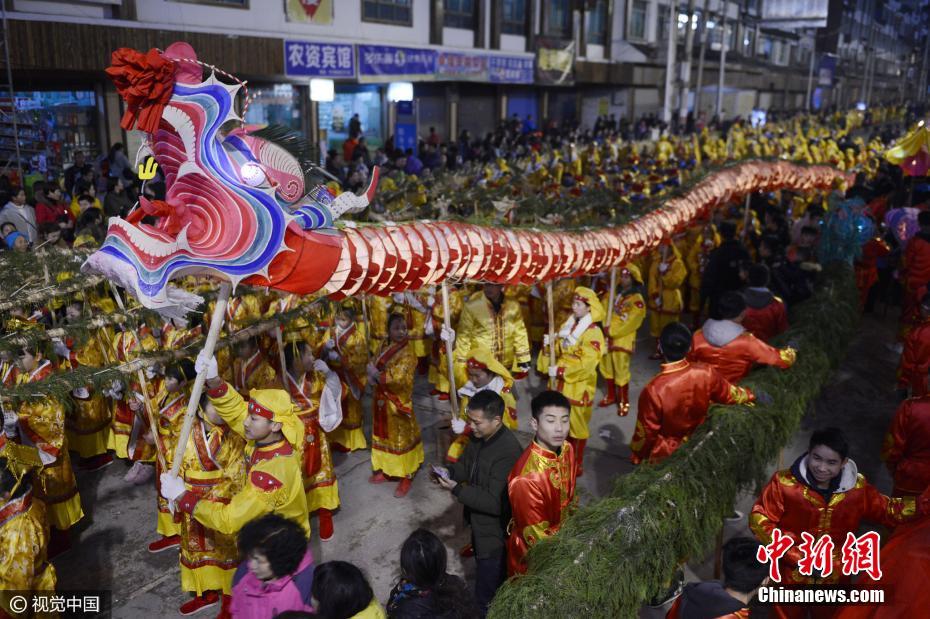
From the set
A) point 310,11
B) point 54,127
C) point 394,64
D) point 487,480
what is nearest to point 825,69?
point 394,64

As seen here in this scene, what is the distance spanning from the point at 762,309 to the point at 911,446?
2370mm

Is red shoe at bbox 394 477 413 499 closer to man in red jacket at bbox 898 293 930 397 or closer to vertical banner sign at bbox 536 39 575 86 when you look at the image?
man in red jacket at bbox 898 293 930 397

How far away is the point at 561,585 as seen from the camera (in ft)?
10.1

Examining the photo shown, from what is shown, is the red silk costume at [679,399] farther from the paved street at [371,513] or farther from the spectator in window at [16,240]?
the spectator in window at [16,240]

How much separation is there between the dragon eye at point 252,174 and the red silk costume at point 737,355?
317cm

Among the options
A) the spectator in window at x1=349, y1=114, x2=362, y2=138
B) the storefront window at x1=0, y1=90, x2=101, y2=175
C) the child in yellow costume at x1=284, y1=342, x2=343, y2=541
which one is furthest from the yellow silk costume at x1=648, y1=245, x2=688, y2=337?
the spectator in window at x1=349, y1=114, x2=362, y2=138

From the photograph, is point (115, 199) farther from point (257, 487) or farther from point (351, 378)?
point (257, 487)

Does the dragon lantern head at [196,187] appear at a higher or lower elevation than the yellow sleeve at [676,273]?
higher

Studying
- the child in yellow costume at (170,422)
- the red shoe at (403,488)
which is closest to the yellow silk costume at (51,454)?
the child in yellow costume at (170,422)

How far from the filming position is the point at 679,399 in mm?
4609

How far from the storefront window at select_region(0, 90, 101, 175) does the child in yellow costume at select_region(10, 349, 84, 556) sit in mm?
7481

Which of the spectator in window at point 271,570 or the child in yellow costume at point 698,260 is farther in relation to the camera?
the child in yellow costume at point 698,260

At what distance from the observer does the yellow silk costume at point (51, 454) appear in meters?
4.78

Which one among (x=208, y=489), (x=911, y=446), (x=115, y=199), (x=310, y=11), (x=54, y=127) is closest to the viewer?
(x=208, y=489)
